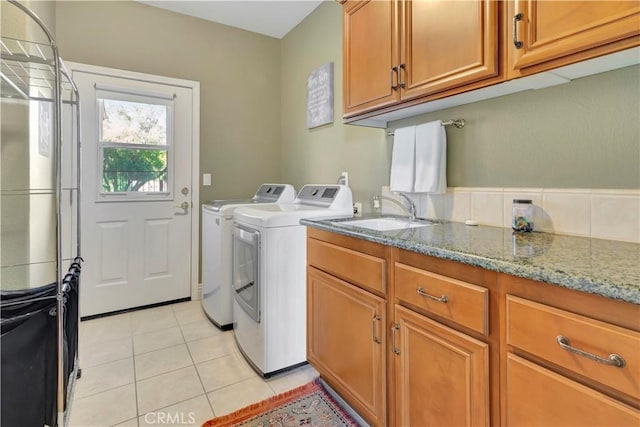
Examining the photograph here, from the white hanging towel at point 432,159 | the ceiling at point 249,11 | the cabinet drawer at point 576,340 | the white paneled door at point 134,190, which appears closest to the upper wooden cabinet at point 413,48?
the white hanging towel at point 432,159

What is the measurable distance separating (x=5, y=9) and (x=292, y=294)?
6.09 ft

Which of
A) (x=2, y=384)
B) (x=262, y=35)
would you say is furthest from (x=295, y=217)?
(x=262, y=35)

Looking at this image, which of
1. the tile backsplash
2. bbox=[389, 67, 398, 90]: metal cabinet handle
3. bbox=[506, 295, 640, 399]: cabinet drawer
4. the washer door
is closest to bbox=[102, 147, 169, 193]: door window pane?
the washer door

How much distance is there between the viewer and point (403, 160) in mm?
1851

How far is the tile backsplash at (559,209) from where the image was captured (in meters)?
1.12

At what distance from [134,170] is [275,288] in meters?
1.89

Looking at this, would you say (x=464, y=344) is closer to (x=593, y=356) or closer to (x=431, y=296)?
(x=431, y=296)

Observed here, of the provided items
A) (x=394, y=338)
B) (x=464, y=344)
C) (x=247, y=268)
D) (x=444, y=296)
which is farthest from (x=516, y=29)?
(x=247, y=268)

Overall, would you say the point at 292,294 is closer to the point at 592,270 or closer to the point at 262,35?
the point at 592,270

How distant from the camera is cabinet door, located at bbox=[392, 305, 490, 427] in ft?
3.09

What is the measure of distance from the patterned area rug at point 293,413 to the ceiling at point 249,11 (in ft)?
9.58

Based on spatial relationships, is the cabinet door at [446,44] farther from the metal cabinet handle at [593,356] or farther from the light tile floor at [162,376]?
the light tile floor at [162,376]

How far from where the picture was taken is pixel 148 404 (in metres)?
1.62

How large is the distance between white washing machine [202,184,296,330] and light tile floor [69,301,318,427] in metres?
0.13
